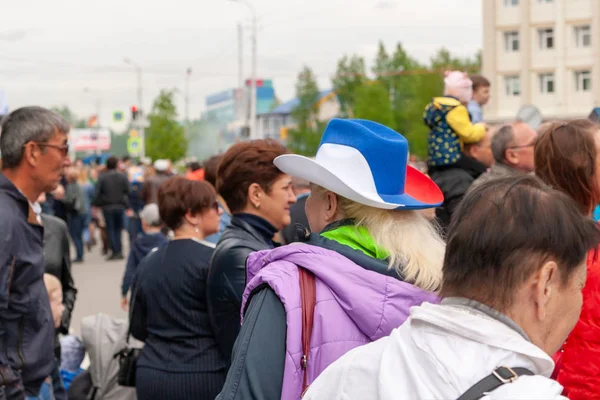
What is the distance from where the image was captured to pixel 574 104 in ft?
219

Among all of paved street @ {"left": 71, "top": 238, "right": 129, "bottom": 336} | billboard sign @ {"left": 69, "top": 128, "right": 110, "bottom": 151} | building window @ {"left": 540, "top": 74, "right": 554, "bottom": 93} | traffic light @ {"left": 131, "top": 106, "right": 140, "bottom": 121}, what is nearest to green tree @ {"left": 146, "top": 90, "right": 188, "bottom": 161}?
billboard sign @ {"left": 69, "top": 128, "right": 110, "bottom": 151}

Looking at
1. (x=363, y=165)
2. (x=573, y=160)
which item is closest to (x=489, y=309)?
(x=363, y=165)

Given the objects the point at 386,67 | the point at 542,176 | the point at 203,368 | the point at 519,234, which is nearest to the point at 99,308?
the point at 203,368

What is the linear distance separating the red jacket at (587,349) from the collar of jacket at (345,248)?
61 cm

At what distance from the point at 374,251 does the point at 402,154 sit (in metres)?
0.33

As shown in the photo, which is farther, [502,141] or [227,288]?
[502,141]

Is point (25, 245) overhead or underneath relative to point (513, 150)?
underneath

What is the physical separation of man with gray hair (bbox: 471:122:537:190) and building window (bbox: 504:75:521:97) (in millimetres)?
64345

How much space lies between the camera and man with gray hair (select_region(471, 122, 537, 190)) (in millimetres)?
5809

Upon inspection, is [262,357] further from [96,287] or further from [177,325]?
[96,287]

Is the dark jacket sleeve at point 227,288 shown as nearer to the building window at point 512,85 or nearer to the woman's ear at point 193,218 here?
the woman's ear at point 193,218

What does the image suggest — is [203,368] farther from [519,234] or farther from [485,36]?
[485,36]

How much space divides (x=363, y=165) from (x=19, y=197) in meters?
1.93

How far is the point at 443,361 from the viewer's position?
5.88 feet
